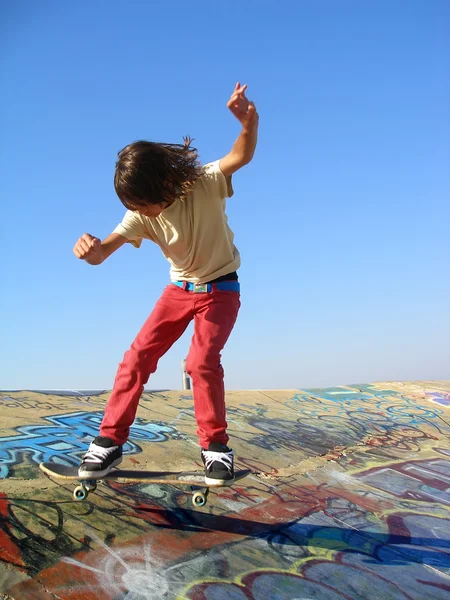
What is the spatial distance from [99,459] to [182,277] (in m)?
1.40

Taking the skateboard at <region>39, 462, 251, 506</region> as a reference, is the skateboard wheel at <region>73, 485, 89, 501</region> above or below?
below

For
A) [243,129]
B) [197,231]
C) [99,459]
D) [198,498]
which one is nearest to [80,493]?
[99,459]

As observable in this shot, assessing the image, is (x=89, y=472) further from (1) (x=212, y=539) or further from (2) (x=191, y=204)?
(2) (x=191, y=204)

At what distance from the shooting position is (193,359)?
11.5 feet

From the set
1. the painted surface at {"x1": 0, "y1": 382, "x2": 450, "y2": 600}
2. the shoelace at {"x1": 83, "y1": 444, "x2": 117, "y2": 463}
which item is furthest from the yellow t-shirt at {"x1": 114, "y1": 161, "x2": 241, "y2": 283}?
the painted surface at {"x1": 0, "y1": 382, "x2": 450, "y2": 600}

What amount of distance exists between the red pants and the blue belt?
0.08ft

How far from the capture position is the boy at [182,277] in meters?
3.36

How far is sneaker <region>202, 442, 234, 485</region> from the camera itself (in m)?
3.47

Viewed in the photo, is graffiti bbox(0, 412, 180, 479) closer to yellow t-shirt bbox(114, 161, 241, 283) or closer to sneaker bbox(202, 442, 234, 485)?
sneaker bbox(202, 442, 234, 485)

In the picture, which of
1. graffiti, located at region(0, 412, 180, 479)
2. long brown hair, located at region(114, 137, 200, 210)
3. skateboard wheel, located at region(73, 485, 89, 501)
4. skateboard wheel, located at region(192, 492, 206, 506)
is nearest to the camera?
long brown hair, located at region(114, 137, 200, 210)

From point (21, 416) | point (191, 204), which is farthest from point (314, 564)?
point (21, 416)

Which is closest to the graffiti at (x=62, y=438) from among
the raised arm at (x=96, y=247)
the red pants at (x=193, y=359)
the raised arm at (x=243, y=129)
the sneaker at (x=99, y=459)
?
the sneaker at (x=99, y=459)

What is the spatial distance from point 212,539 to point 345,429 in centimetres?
583

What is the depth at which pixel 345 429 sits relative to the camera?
9008 mm
